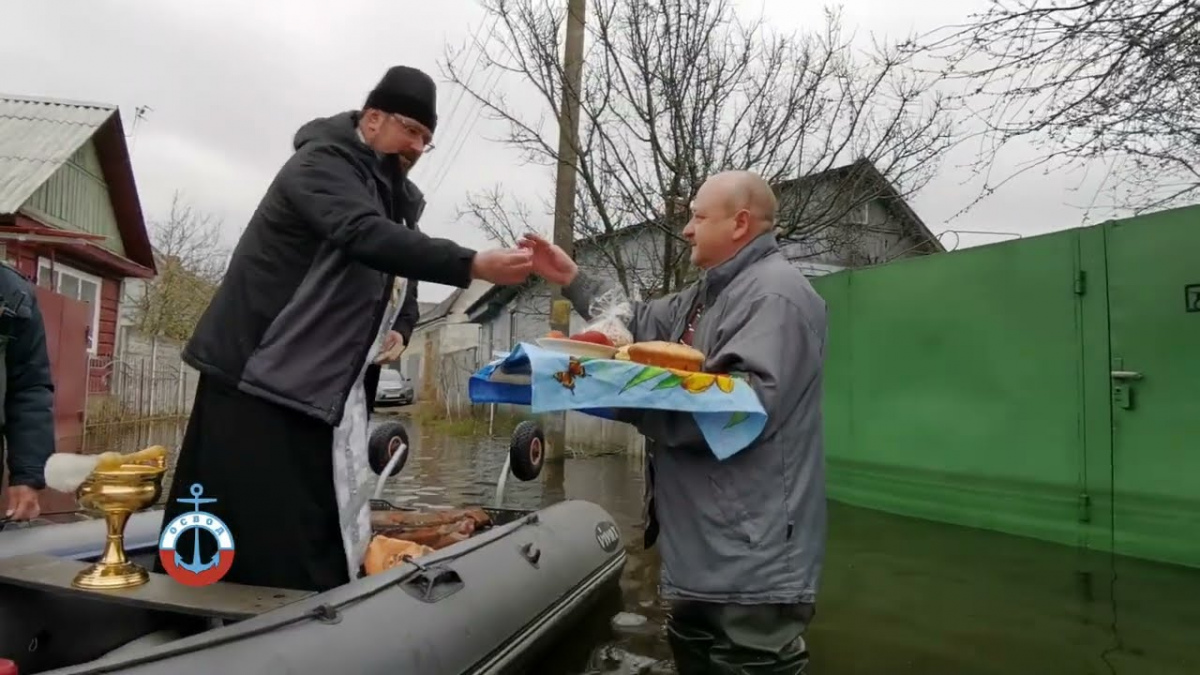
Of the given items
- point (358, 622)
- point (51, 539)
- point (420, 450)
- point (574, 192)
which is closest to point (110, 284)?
point (420, 450)

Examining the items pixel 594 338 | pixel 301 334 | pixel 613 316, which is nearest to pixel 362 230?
pixel 301 334

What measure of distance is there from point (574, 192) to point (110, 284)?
42.9 ft

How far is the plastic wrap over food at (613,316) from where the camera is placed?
264cm

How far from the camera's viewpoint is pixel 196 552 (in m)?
2.42

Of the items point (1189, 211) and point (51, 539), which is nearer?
point (51, 539)

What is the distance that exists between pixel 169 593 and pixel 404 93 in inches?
63.3

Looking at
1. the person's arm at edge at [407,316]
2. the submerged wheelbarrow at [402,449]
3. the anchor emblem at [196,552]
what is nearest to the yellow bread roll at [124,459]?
the anchor emblem at [196,552]

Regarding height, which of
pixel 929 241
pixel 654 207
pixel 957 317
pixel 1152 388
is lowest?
pixel 1152 388

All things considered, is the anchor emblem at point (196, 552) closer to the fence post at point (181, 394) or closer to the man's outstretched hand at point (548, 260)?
the man's outstretched hand at point (548, 260)

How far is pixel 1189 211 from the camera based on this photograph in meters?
6.24

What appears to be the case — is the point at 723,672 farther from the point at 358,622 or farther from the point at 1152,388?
the point at 1152,388

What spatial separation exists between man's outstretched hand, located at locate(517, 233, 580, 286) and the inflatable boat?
1.19m

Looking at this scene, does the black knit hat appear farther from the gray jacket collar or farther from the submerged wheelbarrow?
the submerged wheelbarrow

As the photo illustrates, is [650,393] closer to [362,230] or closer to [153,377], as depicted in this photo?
[362,230]
